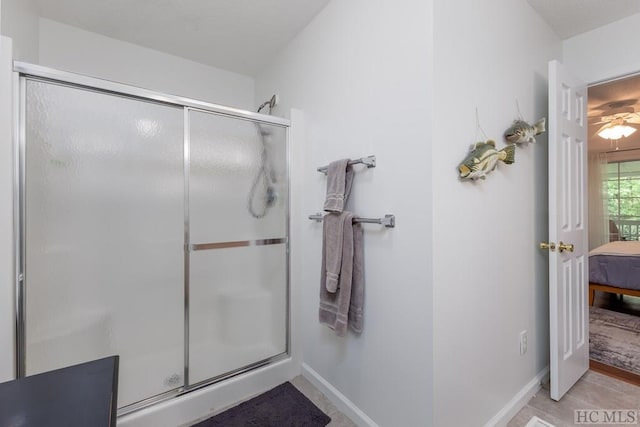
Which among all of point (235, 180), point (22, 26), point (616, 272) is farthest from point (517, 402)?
point (22, 26)

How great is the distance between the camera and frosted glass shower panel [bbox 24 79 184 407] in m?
1.32

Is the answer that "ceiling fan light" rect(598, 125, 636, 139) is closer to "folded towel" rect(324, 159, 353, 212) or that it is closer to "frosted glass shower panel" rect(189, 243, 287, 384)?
"folded towel" rect(324, 159, 353, 212)

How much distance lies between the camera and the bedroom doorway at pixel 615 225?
224cm

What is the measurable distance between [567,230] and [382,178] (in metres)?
1.31

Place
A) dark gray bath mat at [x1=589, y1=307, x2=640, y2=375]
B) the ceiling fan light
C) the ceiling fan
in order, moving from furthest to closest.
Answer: the ceiling fan light → the ceiling fan → dark gray bath mat at [x1=589, y1=307, x2=640, y2=375]

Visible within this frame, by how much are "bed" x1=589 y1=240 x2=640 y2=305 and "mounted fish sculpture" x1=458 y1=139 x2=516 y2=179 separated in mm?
3105

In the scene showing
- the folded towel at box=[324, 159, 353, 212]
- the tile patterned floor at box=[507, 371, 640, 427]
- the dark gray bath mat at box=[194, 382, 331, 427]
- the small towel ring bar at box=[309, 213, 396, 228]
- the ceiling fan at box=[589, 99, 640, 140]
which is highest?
the ceiling fan at box=[589, 99, 640, 140]

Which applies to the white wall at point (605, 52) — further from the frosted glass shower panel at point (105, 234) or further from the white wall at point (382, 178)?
the frosted glass shower panel at point (105, 234)

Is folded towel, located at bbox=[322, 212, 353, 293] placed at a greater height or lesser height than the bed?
greater

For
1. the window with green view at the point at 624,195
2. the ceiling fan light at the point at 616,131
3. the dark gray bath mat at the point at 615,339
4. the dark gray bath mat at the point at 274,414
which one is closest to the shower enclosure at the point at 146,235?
the dark gray bath mat at the point at 274,414

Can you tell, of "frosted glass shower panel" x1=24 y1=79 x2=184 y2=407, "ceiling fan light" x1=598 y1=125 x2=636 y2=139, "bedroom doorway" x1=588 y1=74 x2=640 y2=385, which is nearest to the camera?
"frosted glass shower panel" x1=24 y1=79 x2=184 y2=407

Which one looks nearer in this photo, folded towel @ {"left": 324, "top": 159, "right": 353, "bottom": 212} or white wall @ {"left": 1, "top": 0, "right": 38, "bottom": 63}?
white wall @ {"left": 1, "top": 0, "right": 38, "bottom": 63}

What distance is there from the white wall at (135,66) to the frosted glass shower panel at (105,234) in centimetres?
90

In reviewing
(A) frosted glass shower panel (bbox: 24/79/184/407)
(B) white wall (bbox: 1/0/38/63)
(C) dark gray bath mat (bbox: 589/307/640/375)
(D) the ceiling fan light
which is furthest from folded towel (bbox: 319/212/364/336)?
(D) the ceiling fan light
